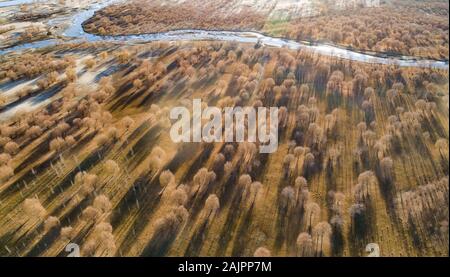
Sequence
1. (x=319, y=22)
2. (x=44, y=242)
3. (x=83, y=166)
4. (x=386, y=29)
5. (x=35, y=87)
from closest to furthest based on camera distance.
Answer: (x=44, y=242)
(x=83, y=166)
(x=35, y=87)
(x=386, y=29)
(x=319, y=22)

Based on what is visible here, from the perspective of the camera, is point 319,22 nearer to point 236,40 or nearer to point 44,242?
point 236,40

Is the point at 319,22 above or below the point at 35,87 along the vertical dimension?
above

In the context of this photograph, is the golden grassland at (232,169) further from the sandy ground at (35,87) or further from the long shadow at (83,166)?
the sandy ground at (35,87)

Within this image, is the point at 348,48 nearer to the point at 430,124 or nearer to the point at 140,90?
the point at 430,124

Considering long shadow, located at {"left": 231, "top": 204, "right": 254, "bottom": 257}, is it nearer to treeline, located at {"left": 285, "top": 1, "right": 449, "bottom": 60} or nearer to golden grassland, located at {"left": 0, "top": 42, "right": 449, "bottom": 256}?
golden grassland, located at {"left": 0, "top": 42, "right": 449, "bottom": 256}

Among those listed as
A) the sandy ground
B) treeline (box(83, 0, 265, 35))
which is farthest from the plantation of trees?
the sandy ground

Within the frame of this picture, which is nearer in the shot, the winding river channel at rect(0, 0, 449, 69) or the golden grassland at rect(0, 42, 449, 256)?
the golden grassland at rect(0, 42, 449, 256)

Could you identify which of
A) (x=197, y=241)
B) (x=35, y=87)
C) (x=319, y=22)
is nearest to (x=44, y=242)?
(x=197, y=241)
